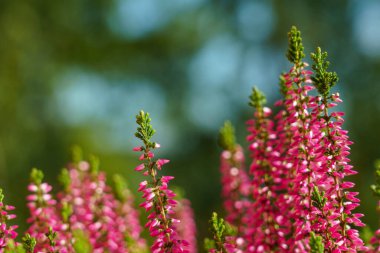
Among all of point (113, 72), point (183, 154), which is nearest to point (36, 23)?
point (113, 72)

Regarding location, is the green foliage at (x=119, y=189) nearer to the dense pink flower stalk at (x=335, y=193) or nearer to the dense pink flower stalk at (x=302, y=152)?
the dense pink flower stalk at (x=302, y=152)

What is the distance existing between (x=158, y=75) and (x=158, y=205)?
25.0 m

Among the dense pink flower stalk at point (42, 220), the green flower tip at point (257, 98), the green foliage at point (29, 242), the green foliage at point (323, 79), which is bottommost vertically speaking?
the green foliage at point (29, 242)

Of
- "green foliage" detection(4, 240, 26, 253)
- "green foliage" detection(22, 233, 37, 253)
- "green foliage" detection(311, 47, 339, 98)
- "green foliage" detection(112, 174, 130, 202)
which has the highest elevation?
"green foliage" detection(112, 174, 130, 202)

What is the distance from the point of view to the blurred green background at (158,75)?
72.5 ft

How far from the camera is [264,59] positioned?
24469 mm

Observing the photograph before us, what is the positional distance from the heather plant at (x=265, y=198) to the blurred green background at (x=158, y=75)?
15.1m

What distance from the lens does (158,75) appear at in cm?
2775

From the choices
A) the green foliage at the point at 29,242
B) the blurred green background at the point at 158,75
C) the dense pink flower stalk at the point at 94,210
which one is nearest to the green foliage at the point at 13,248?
the green foliage at the point at 29,242

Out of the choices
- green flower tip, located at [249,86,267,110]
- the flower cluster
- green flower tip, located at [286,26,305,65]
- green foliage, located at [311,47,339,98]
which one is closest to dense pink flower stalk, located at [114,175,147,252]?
the flower cluster

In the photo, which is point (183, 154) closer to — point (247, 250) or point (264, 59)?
point (264, 59)

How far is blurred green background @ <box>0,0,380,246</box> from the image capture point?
22109 mm

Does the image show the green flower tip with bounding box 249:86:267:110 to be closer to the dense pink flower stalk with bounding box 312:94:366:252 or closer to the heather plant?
the heather plant

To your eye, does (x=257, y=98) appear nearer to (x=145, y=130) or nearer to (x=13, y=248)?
(x=145, y=130)
